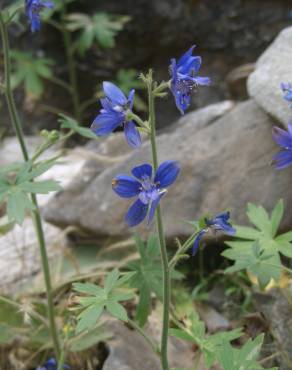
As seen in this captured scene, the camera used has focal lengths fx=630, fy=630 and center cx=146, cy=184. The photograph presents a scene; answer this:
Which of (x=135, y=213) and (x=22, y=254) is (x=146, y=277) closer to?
(x=135, y=213)

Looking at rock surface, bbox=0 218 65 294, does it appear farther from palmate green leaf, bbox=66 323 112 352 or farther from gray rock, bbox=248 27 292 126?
gray rock, bbox=248 27 292 126

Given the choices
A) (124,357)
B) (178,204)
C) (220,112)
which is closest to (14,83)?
(220,112)

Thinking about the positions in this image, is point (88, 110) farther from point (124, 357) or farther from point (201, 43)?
point (124, 357)

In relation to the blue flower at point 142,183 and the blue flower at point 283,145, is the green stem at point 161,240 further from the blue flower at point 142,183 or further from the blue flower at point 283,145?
the blue flower at point 283,145

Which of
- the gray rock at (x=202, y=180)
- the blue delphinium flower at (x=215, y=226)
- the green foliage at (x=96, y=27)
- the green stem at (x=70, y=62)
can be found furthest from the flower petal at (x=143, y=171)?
the green stem at (x=70, y=62)

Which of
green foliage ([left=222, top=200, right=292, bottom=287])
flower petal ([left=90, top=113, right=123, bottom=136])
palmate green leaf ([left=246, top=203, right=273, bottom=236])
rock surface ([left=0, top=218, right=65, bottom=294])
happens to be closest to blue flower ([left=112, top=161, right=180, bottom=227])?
flower petal ([left=90, top=113, right=123, bottom=136])

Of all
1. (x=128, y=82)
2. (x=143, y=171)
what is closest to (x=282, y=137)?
(x=143, y=171)
